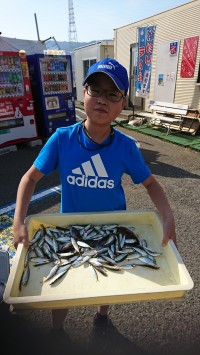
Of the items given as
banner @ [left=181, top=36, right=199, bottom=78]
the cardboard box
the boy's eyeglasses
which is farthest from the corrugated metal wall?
the cardboard box

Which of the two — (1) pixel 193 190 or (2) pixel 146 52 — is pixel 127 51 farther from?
(1) pixel 193 190

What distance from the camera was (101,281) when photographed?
1578 mm

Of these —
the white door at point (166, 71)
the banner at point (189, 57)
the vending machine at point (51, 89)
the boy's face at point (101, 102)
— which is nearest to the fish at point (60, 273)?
the boy's face at point (101, 102)

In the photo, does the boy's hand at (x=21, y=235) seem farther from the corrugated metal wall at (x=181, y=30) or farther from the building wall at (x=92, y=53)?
the building wall at (x=92, y=53)

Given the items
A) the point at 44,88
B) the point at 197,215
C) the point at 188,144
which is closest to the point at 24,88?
the point at 44,88

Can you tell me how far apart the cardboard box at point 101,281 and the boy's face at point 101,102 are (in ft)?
2.56

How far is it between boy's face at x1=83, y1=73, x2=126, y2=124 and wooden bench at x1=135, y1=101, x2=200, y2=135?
898 centimetres

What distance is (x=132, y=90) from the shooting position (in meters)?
14.0

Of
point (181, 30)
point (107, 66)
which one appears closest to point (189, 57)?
point (181, 30)

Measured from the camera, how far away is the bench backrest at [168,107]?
10383mm

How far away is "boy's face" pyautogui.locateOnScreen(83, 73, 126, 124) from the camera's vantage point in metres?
1.78

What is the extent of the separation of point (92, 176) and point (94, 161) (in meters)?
0.13

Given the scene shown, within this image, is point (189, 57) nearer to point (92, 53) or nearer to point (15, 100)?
point (15, 100)

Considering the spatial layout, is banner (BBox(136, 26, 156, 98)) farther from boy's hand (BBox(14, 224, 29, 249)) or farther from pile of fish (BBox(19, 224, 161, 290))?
boy's hand (BBox(14, 224, 29, 249))
